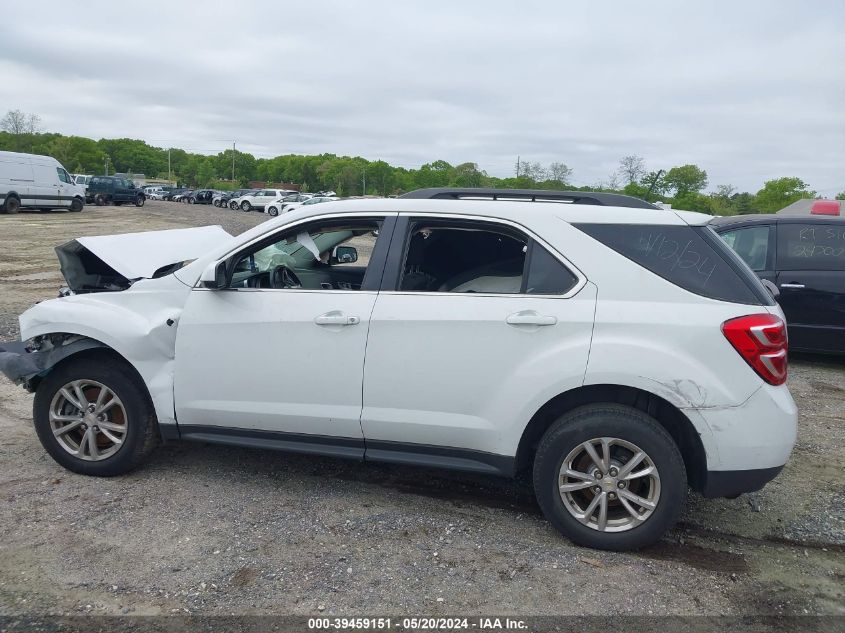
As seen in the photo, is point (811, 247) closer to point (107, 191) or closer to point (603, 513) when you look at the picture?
point (603, 513)

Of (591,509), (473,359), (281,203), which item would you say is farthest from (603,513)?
(281,203)

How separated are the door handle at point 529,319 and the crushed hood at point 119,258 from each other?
2.48 metres

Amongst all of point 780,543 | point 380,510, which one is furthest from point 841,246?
point 380,510

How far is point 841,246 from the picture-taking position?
7332 millimetres

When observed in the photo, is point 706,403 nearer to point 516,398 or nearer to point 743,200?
point 516,398

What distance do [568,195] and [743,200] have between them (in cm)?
5781

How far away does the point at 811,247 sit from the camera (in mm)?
7422

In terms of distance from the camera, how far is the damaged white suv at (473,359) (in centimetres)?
→ 337

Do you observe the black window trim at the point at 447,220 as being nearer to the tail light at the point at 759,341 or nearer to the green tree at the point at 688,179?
the tail light at the point at 759,341

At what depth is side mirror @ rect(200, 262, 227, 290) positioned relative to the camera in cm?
391

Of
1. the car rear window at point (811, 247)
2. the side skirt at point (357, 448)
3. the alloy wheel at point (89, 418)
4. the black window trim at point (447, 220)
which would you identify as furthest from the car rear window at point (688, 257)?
the car rear window at point (811, 247)

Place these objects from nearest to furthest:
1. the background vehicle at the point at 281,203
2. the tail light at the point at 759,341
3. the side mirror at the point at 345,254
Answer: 1. the tail light at the point at 759,341
2. the side mirror at the point at 345,254
3. the background vehicle at the point at 281,203

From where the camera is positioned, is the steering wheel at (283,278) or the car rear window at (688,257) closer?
the car rear window at (688,257)

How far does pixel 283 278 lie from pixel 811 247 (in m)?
5.93
